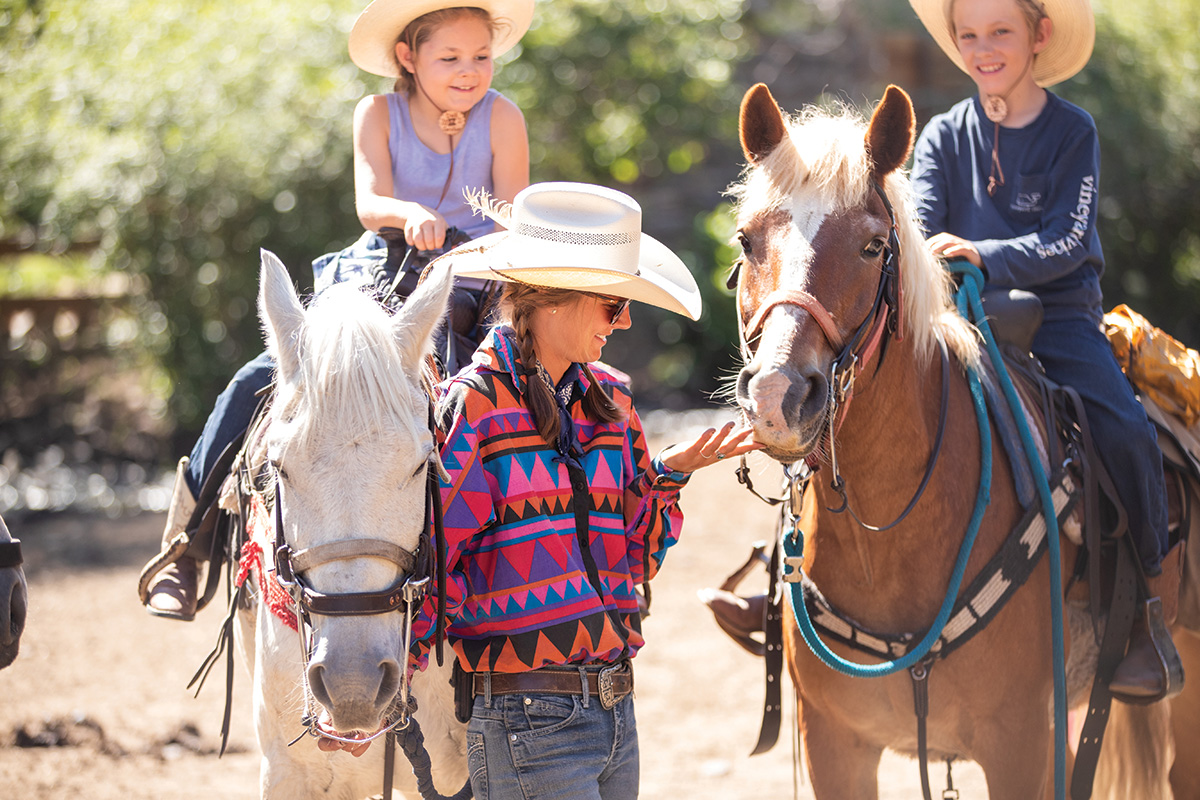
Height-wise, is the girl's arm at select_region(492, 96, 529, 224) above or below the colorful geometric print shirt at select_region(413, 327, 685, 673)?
above

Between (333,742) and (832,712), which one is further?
(832,712)

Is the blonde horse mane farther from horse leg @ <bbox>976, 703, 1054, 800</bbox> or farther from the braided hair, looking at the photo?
horse leg @ <bbox>976, 703, 1054, 800</bbox>

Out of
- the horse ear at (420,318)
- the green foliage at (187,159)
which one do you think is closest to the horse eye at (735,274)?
the horse ear at (420,318)

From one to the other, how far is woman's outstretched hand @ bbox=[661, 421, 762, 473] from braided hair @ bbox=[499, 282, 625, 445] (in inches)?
7.2

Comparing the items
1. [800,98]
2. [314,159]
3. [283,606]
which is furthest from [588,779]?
[800,98]

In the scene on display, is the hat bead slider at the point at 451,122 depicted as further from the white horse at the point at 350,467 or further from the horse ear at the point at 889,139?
the horse ear at the point at 889,139

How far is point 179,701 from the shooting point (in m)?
5.48

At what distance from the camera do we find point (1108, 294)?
11.1 m

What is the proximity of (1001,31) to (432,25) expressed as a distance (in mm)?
1821

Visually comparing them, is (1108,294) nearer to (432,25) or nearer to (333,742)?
(432,25)

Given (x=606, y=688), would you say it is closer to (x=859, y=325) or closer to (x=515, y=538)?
(x=515, y=538)

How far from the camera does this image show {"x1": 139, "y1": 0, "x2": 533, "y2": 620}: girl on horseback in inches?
125

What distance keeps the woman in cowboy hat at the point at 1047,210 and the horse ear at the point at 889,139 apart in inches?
21.5

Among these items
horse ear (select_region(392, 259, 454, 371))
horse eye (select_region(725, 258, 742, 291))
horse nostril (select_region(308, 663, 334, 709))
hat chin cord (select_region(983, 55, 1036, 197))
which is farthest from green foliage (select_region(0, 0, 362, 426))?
horse nostril (select_region(308, 663, 334, 709))
